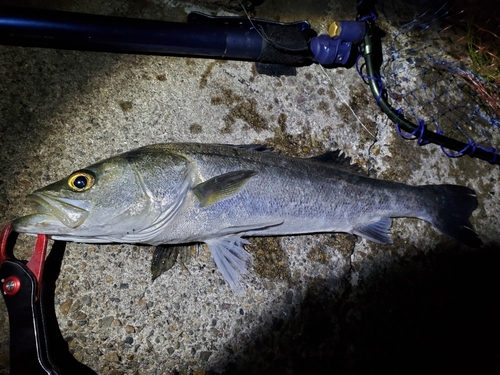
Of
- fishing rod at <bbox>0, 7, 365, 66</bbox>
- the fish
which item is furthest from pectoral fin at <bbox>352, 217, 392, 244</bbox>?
fishing rod at <bbox>0, 7, 365, 66</bbox>

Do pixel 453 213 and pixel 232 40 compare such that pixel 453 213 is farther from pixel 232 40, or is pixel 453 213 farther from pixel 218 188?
pixel 232 40

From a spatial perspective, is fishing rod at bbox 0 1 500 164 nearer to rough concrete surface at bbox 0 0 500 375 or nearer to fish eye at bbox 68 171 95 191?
rough concrete surface at bbox 0 0 500 375

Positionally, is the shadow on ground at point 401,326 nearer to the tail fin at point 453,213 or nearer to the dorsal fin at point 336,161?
the tail fin at point 453,213

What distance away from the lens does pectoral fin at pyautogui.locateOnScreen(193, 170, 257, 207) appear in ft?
6.89

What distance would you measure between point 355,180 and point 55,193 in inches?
78.0

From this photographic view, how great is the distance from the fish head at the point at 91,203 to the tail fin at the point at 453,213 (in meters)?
2.30

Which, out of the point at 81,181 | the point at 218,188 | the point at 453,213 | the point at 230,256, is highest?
the point at 453,213

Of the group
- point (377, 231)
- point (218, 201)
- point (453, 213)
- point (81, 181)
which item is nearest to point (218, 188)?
point (218, 201)

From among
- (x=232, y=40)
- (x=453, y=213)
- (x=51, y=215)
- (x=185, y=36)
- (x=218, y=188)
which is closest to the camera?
(x=51, y=215)

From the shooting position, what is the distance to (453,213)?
114 inches

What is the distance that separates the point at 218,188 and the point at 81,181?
30.6 inches

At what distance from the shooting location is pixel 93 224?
1.91m

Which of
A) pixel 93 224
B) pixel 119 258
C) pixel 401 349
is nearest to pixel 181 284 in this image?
pixel 119 258

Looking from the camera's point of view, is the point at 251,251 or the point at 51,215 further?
the point at 251,251
